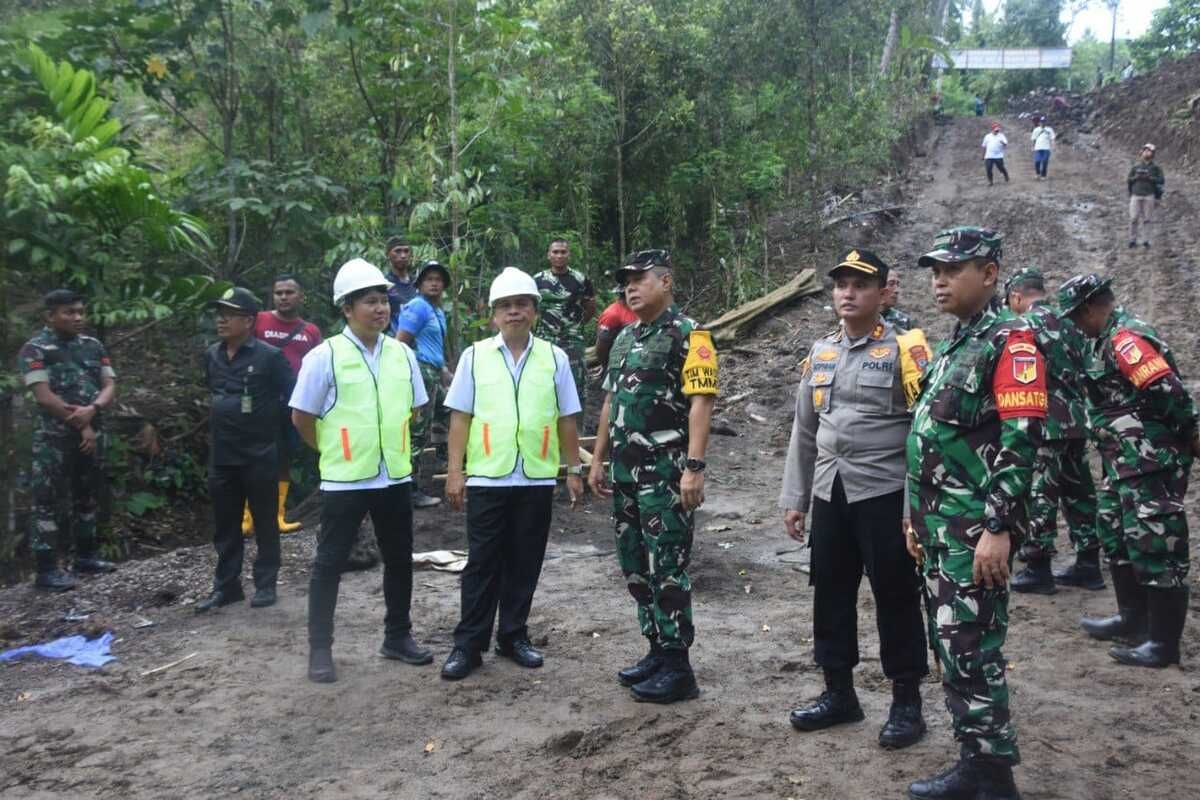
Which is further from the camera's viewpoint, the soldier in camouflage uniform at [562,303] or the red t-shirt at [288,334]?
the soldier in camouflage uniform at [562,303]

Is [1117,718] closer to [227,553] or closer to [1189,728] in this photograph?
[1189,728]

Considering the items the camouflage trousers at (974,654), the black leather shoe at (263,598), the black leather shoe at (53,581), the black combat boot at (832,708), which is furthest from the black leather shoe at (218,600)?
the camouflage trousers at (974,654)

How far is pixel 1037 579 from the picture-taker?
5.98m

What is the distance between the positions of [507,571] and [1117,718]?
2.79 m

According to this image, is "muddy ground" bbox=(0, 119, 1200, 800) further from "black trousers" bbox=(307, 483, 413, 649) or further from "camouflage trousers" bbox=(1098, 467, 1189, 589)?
"camouflage trousers" bbox=(1098, 467, 1189, 589)

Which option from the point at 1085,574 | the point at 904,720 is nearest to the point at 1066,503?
the point at 1085,574

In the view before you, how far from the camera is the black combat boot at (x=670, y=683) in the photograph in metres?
4.27

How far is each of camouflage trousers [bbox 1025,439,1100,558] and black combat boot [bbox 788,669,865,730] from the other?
2281mm

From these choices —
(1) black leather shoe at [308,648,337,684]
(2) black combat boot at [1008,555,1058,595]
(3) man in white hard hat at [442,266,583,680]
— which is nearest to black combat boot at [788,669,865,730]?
(3) man in white hard hat at [442,266,583,680]

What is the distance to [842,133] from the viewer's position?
17828mm

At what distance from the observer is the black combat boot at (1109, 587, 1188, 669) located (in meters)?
4.64

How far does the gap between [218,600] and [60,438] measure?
1.85 m

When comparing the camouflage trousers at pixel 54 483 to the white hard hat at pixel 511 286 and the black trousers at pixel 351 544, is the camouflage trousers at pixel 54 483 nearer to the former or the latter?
A: the black trousers at pixel 351 544

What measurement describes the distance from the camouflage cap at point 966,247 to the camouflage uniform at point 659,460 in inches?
47.1
